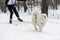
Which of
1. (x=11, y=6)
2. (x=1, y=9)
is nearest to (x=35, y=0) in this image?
(x=1, y=9)

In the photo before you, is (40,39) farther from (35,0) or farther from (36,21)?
(35,0)

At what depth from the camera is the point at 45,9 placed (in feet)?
55.9

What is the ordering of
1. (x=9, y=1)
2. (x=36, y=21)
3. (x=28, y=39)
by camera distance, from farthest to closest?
1. (x=9, y=1)
2. (x=36, y=21)
3. (x=28, y=39)

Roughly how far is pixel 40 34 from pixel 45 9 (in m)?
8.30

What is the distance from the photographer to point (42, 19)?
901 centimetres

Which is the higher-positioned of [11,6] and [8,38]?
[11,6]

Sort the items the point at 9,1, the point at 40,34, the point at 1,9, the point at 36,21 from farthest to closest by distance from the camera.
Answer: the point at 1,9 < the point at 9,1 < the point at 36,21 < the point at 40,34

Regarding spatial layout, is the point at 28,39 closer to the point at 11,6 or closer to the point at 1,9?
the point at 11,6

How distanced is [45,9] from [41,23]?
798 centimetres

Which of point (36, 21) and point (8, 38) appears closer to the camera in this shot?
point (8, 38)

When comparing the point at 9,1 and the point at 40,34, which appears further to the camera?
the point at 9,1

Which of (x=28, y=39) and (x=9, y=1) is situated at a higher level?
(x=9, y=1)

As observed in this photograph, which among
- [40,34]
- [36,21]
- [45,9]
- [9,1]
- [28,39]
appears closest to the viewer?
[28,39]

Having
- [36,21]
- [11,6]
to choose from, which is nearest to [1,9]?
[11,6]
